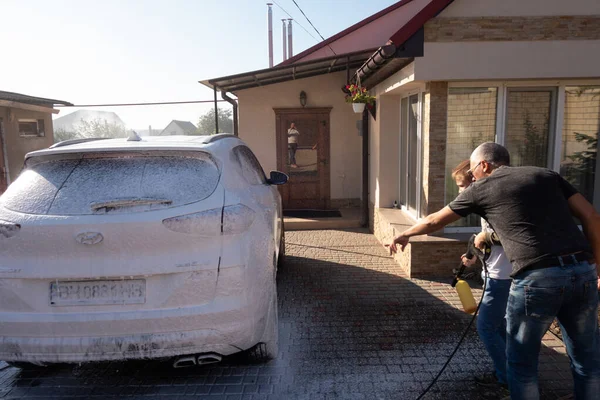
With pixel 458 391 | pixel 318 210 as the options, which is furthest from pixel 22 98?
pixel 458 391

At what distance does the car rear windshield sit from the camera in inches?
112

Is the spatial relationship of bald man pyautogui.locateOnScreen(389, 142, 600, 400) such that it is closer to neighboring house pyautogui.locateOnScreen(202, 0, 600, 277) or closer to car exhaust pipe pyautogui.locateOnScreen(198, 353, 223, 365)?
car exhaust pipe pyautogui.locateOnScreen(198, 353, 223, 365)

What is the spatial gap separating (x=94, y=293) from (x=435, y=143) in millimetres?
4536

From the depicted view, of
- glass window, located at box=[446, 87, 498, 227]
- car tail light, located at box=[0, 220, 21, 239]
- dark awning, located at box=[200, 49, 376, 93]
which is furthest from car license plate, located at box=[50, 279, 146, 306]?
dark awning, located at box=[200, 49, 376, 93]

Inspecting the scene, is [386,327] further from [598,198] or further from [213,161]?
[598,198]

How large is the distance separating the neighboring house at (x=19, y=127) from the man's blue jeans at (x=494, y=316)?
13.5 metres

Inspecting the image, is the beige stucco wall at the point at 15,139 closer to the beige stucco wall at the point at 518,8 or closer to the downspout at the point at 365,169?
the downspout at the point at 365,169

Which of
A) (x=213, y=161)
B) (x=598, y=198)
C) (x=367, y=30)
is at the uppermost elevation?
(x=367, y=30)

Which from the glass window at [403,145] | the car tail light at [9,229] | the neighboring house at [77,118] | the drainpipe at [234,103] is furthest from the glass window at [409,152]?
the neighboring house at [77,118]

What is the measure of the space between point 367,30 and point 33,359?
40.6 feet

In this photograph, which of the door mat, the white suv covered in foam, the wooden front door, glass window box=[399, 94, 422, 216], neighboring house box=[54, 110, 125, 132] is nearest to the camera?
the white suv covered in foam

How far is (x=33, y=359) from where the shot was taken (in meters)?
2.80

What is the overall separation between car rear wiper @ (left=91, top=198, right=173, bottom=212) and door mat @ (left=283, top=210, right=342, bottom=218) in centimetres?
740

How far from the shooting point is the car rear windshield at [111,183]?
285cm
